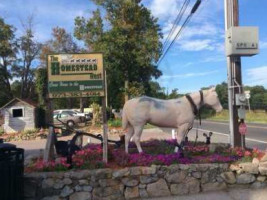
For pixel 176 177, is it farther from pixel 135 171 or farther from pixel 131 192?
pixel 131 192

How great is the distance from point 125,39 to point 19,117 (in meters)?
11.1

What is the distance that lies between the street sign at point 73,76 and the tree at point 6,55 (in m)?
46.4

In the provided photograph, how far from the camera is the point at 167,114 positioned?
9.08 meters

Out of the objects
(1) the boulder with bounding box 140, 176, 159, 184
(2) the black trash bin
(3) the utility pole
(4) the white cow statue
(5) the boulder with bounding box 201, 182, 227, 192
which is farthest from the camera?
(3) the utility pole

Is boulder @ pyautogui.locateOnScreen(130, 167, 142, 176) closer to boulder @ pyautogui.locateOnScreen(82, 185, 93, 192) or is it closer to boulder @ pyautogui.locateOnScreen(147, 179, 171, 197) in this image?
boulder @ pyautogui.locateOnScreen(147, 179, 171, 197)

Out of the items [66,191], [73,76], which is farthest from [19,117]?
[66,191]

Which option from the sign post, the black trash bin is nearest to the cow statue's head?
the sign post

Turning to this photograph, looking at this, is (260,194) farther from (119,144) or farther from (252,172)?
(119,144)

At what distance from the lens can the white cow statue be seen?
9.00m

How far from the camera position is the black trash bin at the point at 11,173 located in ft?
21.3

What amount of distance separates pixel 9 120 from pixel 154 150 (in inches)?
965

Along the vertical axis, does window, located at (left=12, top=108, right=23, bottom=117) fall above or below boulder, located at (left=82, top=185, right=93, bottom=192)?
above

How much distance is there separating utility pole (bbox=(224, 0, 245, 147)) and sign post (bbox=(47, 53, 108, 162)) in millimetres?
3649

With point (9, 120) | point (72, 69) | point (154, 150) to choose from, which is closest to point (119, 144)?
point (154, 150)
